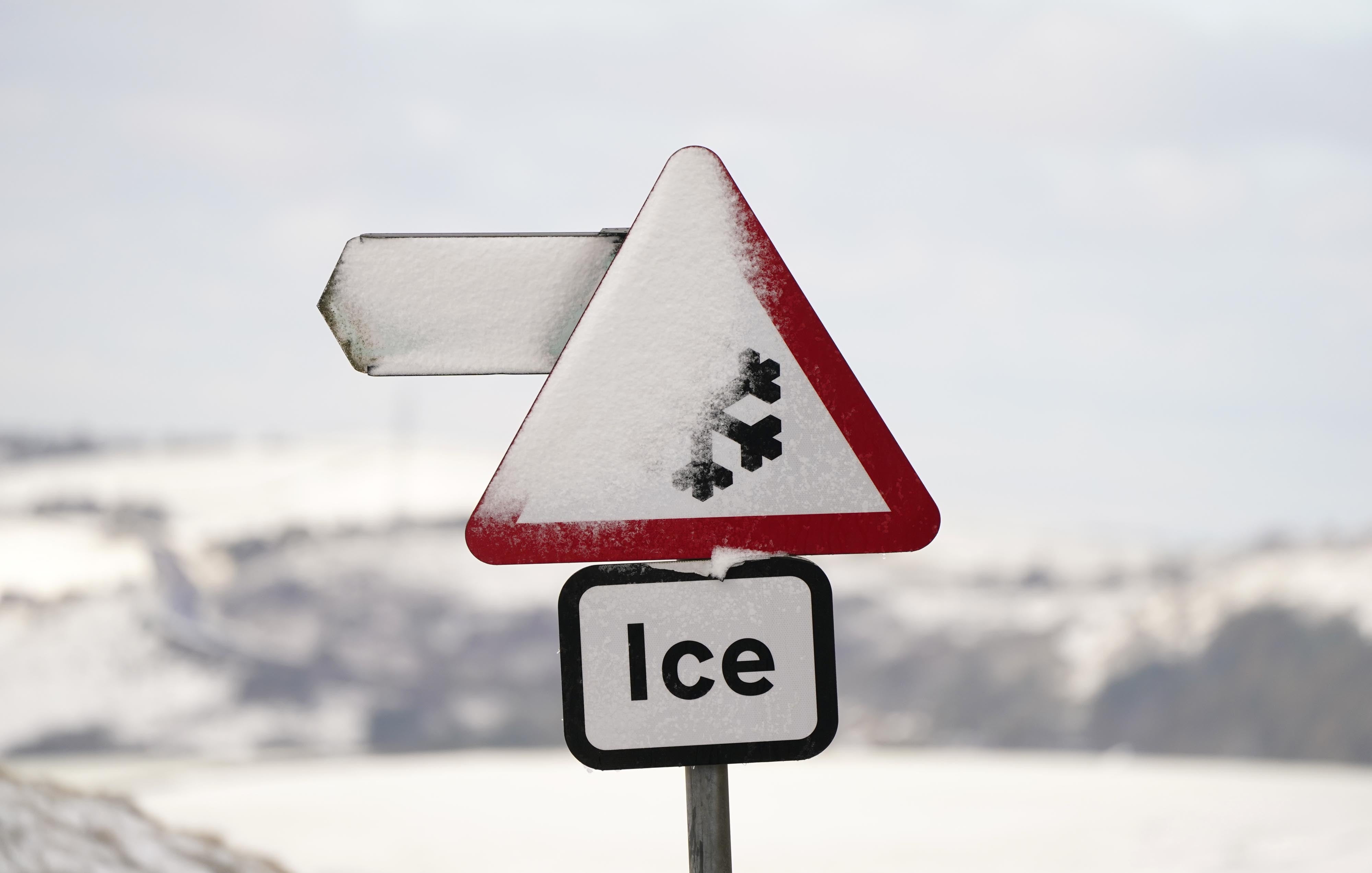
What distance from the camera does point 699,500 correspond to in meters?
1.39

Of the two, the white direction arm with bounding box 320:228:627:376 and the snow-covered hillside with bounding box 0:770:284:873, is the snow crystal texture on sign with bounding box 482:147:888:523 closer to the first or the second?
the white direction arm with bounding box 320:228:627:376

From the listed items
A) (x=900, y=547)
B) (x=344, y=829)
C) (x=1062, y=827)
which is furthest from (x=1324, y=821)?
(x=900, y=547)

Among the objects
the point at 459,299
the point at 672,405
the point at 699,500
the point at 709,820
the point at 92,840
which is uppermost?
the point at 459,299

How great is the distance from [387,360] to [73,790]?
249 centimetres

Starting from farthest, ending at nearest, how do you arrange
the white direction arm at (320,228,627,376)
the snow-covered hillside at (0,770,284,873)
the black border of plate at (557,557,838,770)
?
1. the snow-covered hillside at (0,770,284,873)
2. the white direction arm at (320,228,627,376)
3. the black border of plate at (557,557,838,770)

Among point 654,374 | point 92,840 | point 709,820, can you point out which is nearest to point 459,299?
point 654,374

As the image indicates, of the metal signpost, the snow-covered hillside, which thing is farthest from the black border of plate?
the snow-covered hillside

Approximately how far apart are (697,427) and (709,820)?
49 cm

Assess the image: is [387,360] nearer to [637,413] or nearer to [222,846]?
[637,413]

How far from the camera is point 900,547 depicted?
1465mm

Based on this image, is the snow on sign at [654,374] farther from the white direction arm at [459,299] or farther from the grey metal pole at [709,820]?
the grey metal pole at [709,820]

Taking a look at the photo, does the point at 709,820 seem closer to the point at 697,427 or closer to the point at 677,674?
the point at 677,674

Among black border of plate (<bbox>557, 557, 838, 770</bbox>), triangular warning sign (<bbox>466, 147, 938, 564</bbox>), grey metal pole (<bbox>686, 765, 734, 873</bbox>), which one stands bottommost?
grey metal pole (<bbox>686, 765, 734, 873</bbox>)

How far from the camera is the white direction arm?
1.54 m
